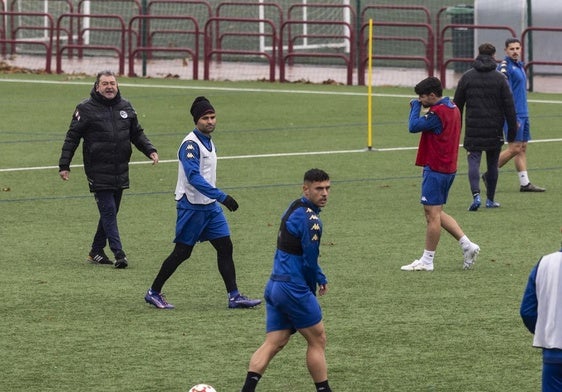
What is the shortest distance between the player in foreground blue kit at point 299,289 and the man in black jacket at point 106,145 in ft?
16.0

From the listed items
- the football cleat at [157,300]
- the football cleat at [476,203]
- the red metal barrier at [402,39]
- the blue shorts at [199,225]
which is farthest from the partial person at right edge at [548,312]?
the red metal barrier at [402,39]

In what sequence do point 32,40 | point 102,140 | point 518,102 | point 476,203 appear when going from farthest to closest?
point 32,40, point 518,102, point 476,203, point 102,140

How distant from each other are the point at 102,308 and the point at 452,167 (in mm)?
3768

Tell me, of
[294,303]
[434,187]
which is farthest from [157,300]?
[294,303]

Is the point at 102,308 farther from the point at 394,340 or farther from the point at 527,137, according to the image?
the point at 527,137

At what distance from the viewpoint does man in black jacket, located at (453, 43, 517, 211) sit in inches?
686

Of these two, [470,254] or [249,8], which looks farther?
[249,8]

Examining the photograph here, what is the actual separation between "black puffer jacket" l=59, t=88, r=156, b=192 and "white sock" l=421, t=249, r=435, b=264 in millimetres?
2922

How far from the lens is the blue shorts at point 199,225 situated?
1238 centimetres

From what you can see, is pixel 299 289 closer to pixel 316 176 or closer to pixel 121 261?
pixel 316 176

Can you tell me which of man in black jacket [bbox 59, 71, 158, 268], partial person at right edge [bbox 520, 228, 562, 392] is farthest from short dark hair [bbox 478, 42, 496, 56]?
partial person at right edge [bbox 520, 228, 562, 392]

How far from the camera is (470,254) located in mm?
13938

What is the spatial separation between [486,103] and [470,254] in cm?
400

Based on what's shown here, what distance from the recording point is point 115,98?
1433 centimetres
